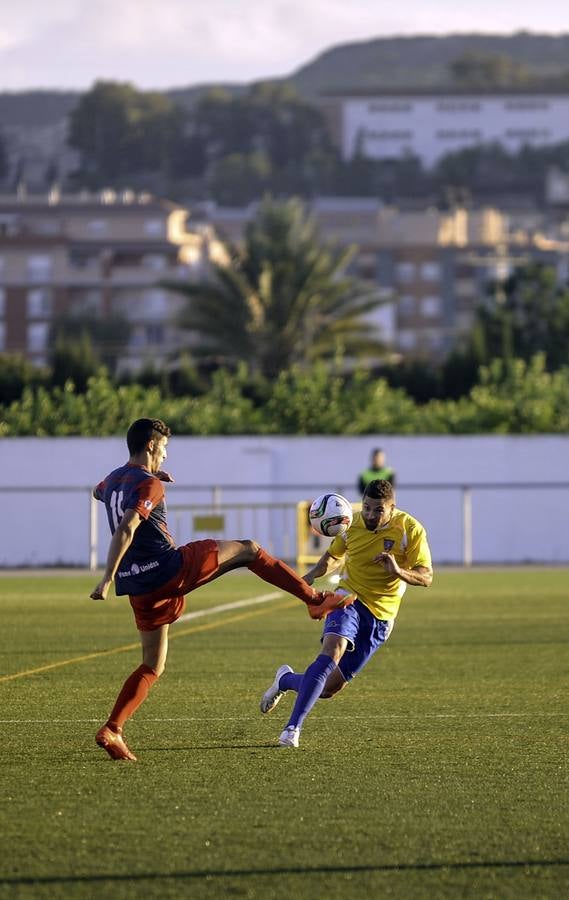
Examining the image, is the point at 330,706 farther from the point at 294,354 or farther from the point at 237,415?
the point at 294,354

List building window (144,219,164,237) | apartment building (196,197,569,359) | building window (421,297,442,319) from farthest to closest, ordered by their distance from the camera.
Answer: building window (421,297,442,319) < apartment building (196,197,569,359) < building window (144,219,164,237)

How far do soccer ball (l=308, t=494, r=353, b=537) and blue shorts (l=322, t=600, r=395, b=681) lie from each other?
0.44 m

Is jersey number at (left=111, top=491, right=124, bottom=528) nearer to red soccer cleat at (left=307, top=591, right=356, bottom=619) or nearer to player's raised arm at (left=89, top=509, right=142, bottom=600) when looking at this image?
player's raised arm at (left=89, top=509, right=142, bottom=600)

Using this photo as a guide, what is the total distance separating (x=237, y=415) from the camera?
41.7 metres

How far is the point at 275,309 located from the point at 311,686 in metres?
52.6

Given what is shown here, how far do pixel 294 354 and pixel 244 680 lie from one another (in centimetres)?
4868

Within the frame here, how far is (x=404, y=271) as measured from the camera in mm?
147625

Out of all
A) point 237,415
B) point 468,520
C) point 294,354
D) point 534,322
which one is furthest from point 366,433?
point 534,322

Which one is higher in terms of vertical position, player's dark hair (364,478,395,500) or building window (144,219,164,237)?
player's dark hair (364,478,395,500)

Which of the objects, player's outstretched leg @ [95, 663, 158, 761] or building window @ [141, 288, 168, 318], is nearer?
player's outstretched leg @ [95, 663, 158, 761]

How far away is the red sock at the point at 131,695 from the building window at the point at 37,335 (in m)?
113

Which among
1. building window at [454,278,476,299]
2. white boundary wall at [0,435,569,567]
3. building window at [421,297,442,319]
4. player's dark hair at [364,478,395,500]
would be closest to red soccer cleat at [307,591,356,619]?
player's dark hair at [364,478,395,500]

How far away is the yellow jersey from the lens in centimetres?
1075

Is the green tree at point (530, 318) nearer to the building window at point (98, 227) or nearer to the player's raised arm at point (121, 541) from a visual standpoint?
the building window at point (98, 227)
